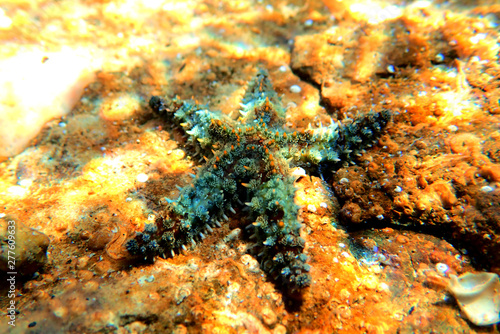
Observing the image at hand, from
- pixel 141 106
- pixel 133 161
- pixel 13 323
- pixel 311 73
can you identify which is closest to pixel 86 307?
pixel 13 323

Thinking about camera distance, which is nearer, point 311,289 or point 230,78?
point 311,289

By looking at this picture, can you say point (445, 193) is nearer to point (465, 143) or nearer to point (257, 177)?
point (465, 143)


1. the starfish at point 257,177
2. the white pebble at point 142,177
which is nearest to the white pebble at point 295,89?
the starfish at point 257,177

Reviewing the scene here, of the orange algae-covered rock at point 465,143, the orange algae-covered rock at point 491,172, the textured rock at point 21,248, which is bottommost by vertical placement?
the textured rock at point 21,248

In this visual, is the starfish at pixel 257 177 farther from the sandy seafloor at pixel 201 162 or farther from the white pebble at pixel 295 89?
the white pebble at pixel 295 89

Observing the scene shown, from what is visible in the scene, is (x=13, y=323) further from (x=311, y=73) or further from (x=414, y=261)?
(x=311, y=73)

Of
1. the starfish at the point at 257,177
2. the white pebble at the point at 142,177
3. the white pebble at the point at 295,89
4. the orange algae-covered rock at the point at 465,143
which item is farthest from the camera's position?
the white pebble at the point at 295,89
